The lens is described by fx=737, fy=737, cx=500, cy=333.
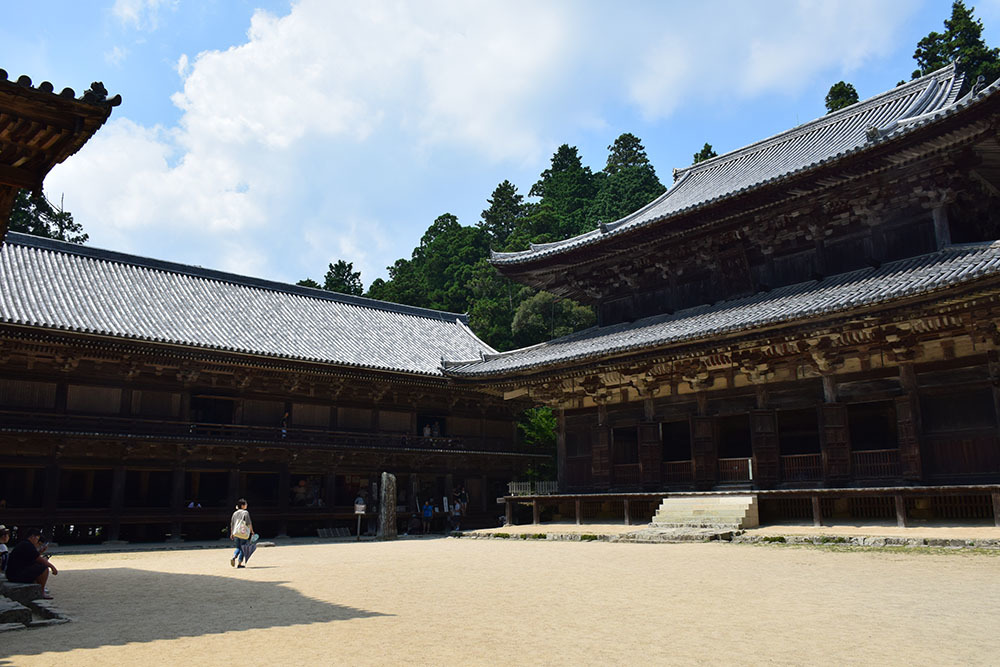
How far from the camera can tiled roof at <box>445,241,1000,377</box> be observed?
1560cm

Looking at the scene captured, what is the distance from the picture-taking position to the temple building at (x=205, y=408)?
22031 millimetres

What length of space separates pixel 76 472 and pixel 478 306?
33484mm

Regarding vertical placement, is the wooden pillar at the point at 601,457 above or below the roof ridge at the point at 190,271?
below

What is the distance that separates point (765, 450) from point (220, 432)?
57.1 ft

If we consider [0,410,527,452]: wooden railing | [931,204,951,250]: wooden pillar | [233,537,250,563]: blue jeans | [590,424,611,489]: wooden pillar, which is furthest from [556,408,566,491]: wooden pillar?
[931,204,951,250]: wooden pillar

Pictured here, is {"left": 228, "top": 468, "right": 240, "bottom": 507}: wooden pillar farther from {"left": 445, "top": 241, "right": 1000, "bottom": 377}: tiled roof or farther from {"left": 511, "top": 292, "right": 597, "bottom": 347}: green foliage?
{"left": 511, "top": 292, "right": 597, "bottom": 347}: green foliage

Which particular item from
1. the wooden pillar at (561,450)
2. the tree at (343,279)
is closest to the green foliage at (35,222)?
the tree at (343,279)

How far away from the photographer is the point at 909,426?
1700 cm

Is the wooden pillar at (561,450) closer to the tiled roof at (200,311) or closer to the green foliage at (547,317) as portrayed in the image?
the tiled roof at (200,311)

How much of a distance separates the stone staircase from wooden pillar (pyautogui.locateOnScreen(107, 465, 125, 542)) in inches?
635

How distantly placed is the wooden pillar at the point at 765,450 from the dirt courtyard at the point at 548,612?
5.07m

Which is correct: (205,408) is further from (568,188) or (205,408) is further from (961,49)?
(568,188)

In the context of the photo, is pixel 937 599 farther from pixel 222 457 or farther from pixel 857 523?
pixel 222 457

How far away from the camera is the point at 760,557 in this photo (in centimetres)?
1357
